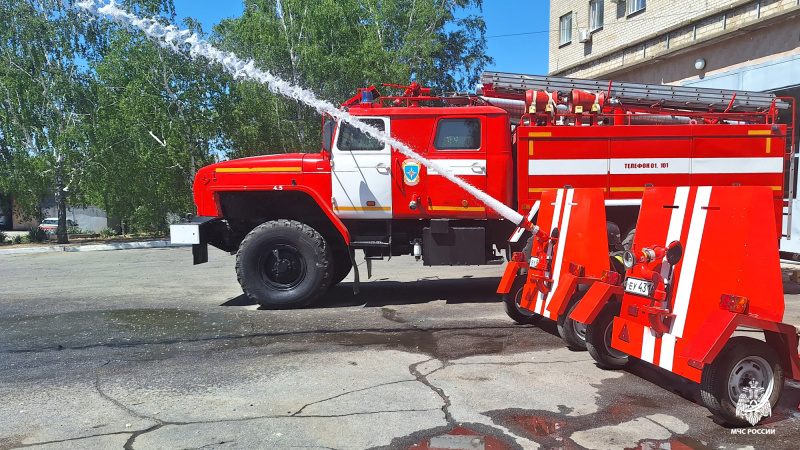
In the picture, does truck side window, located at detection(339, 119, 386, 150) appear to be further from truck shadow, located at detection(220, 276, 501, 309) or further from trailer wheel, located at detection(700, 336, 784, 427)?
trailer wheel, located at detection(700, 336, 784, 427)

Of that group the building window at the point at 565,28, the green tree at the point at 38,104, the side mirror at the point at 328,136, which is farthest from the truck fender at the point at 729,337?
Answer: the green tree at the point at 38,104

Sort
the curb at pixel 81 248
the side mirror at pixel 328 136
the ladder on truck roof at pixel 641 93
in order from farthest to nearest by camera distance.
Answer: the curb at pixel 81 248, the ladder on truck roof at pixel 641 93, the side mirror at pixel 328 136

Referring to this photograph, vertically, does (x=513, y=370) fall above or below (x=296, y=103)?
below

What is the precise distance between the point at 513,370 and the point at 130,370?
3.52 m

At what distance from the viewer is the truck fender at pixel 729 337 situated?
370cm

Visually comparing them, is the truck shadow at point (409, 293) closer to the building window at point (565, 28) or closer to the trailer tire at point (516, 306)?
the trailer tire at point (516, 306)

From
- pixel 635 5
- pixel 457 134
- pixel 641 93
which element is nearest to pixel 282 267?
pixel 457 134

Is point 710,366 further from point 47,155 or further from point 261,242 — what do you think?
point 47,155

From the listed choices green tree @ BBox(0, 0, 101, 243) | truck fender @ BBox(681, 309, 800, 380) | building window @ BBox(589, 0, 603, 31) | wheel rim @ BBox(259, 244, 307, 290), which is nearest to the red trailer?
truck fender @ BBox(681, 309, 800, 380)

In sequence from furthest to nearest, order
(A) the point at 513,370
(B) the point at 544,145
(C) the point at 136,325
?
1. (B) the point at 544,145
2. (C) the point at 136,325
3. (A) the point at 513,370

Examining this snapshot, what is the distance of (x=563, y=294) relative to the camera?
5195mm

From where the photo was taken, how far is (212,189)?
26.3 feet

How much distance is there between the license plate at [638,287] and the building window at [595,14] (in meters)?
17.1

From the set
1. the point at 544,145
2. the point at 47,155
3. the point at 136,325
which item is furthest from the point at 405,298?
the point at 47,155
